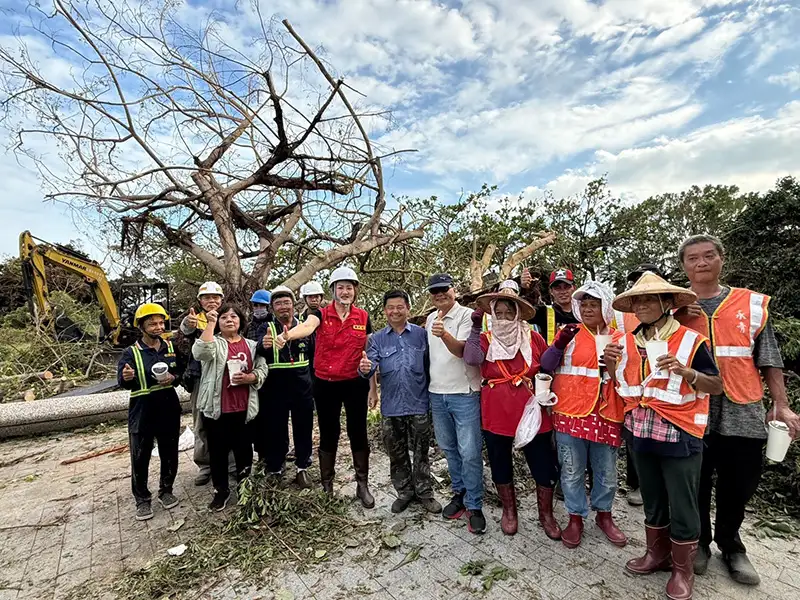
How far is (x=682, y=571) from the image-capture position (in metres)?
2.24

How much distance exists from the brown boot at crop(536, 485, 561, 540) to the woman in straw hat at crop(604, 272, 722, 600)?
1.78 feet

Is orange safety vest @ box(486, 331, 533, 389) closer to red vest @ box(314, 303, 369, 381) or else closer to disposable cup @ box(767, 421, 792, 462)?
red vest @ box(314, 303, 369, 381)

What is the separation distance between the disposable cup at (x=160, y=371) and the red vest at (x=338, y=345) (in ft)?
3.96

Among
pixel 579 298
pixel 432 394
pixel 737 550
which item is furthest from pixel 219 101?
pixel 737 550

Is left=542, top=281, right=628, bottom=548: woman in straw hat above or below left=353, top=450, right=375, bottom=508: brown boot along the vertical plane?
above

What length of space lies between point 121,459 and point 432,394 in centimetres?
425

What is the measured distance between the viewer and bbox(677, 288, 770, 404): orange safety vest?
2.30 metres

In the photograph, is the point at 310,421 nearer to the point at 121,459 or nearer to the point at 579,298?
the point at 579,298

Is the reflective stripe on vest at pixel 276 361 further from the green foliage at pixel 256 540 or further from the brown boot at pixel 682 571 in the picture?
the brown boot at pixel 682 571

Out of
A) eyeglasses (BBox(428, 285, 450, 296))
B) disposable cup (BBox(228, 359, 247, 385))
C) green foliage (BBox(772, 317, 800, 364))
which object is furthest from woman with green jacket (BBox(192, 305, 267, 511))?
green foliage (BBox(772, 317, 800, 364))

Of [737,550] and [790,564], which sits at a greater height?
[737,550]

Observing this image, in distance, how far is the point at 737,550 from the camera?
2.43m

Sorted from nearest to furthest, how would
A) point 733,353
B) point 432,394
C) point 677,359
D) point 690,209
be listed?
point 677,359
point 733,353
point 432,394
point 690,209

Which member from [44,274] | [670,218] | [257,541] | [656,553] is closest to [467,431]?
[656,553]
